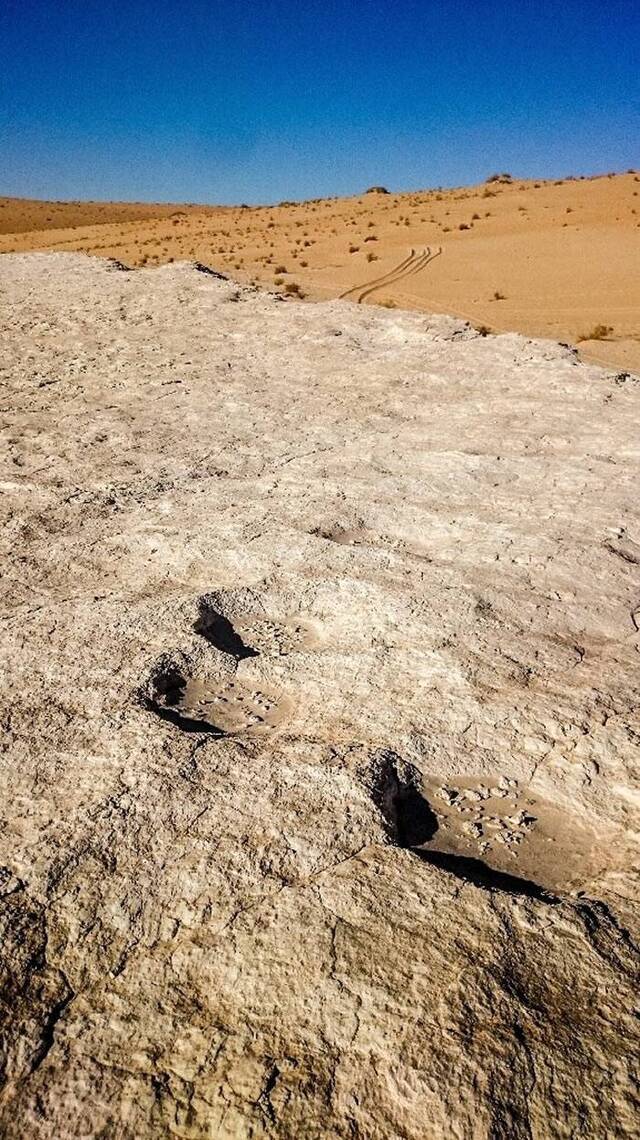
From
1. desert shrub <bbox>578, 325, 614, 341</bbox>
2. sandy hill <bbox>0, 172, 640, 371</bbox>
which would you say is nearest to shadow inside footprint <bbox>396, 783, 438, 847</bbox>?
sandy hill <bbox>0, 172, 640, 371</bbox>

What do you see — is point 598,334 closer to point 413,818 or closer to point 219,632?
point 219,632

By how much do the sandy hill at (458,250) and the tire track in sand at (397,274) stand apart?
41 mm

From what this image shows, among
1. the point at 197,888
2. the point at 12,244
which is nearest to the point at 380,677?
the point at 197,888

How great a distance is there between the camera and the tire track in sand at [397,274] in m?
14.3

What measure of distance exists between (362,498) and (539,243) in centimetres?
2098

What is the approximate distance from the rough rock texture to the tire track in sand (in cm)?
995

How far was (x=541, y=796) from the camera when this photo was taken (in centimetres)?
211

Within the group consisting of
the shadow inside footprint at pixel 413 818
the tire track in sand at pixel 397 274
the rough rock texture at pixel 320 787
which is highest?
the tire track in sand at pixel 397 274

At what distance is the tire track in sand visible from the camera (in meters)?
14.3

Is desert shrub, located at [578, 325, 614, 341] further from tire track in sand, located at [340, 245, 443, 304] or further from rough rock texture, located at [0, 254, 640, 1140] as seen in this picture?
rough rock texture, located at [0, 254, 640, 1140]

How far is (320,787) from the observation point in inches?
79.3

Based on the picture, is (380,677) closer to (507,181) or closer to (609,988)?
(609,988)

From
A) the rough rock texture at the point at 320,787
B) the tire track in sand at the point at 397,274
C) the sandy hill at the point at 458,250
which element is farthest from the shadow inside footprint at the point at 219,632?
the tire track in sand at the point at 397,274

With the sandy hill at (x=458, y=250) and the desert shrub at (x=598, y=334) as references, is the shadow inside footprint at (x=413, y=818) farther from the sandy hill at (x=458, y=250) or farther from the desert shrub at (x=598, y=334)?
the desert shrub at (x=598, y=334)
